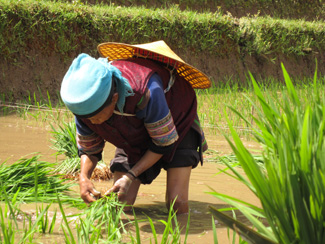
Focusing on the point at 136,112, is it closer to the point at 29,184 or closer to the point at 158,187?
the point at 29,184

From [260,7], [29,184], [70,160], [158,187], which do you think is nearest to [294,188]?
[29,184]

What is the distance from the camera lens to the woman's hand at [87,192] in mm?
2584

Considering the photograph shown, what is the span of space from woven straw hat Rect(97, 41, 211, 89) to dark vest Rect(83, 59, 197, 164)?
2.3 inches

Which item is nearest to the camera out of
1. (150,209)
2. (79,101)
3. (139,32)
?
(79,101)

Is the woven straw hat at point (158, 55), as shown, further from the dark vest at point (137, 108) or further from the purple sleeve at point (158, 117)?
the purple sleeve at point (158, 117)

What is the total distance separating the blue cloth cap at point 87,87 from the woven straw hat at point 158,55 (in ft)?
1.52

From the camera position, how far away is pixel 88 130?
2.81 metres

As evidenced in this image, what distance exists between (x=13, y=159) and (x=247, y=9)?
11.2 m

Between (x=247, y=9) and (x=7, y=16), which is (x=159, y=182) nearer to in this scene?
(x=7, y=16)

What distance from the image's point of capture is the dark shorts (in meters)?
3.01

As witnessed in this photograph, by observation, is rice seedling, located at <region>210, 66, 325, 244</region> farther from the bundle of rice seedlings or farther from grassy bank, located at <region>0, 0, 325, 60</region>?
grassy bank, located at <region>0, 0, 325, 60</region>

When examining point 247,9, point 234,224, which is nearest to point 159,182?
point 234,224

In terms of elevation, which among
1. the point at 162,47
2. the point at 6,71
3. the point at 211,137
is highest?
the point at 162,47

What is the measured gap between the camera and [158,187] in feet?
12.0
